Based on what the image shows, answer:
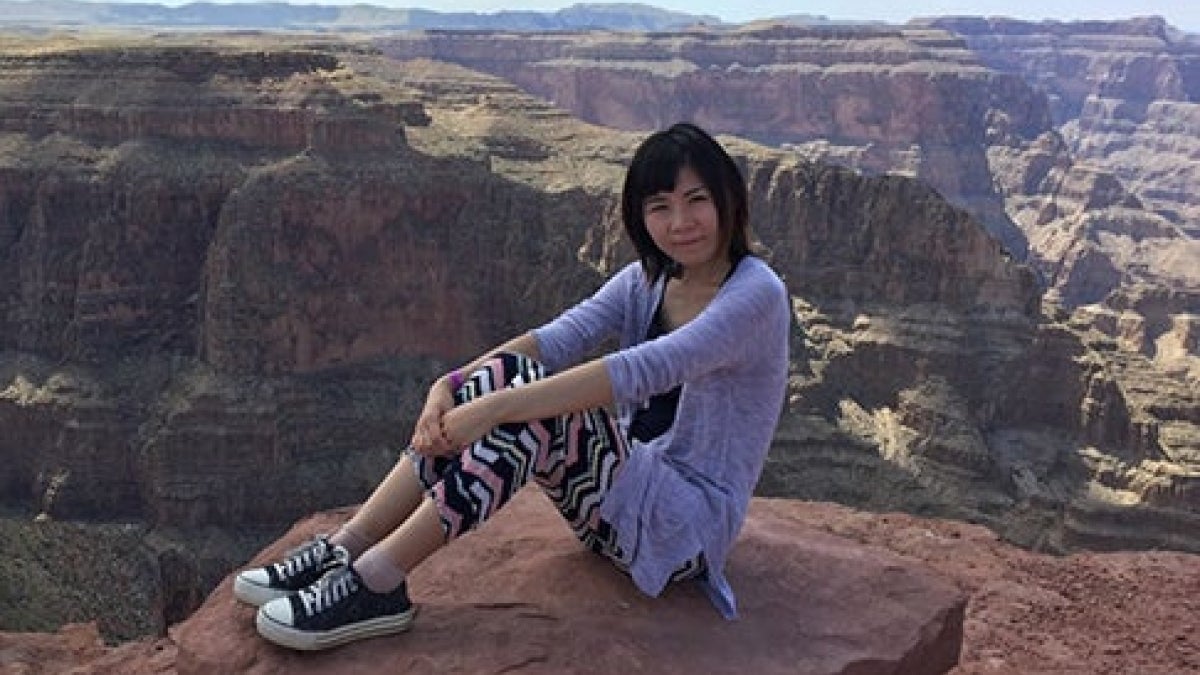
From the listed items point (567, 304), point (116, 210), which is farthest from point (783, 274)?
point (116, 210)

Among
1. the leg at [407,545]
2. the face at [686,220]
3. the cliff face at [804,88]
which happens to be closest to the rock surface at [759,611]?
the leg at [407,545]

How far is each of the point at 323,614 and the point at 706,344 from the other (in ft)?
7.31

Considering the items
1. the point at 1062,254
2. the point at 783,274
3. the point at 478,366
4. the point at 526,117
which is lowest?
the point at 1062,254

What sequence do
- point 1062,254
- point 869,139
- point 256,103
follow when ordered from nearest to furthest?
point 256,103 → point 1062,254 → point 869,139

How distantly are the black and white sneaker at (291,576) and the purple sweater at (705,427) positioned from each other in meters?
1.40

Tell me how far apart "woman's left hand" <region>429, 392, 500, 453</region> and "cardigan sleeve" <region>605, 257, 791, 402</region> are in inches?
22.7

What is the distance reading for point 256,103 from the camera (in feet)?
150

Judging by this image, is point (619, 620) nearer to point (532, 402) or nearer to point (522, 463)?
point (522, 463)

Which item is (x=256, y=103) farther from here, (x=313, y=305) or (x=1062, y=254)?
(x=1062, y=254)

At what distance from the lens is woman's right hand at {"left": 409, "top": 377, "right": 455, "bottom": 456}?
5555 millimetres

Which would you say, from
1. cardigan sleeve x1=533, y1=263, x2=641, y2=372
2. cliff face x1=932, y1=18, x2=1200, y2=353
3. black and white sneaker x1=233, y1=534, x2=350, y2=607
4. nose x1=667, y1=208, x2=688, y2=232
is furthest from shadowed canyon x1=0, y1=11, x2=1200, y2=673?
nose x1=667, y1=208, x2=688, y2=232

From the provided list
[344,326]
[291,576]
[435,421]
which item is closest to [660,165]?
[435,421]

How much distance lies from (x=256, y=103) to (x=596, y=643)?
4357 cm

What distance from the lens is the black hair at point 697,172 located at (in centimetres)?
570
